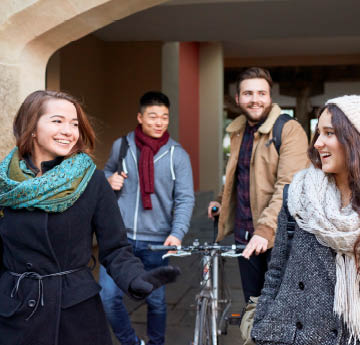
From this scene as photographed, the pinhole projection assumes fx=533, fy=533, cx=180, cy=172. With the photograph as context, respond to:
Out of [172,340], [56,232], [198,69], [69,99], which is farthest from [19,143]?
[198,69]

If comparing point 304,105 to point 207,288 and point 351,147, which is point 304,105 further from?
point 351,147

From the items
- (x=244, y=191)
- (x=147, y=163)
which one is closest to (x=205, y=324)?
(x=244, y=191)

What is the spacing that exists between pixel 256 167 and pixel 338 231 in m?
1.44

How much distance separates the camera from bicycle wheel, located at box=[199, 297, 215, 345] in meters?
3.06

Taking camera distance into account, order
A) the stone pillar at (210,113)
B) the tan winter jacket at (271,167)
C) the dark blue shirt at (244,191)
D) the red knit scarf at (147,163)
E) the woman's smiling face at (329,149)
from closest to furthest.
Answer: the woman's smiling face at (329,149)
the tan winter jacket at (271,167)
the dark blue shirt at (244,191)
the red knit scarf at (147,163)
the stone pillar at (210,113)

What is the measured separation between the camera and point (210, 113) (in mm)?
13789

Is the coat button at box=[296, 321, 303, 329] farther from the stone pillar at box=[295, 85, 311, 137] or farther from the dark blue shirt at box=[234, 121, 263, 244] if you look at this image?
the stone pillar at box=[295, 85, 311, 137]

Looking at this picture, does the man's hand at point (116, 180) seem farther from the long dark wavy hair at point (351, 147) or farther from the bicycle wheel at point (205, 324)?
the long dark wavy hair at point (351, 147)

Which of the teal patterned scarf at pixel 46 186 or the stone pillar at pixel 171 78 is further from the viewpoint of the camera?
the stone pillar at pixel 171 78

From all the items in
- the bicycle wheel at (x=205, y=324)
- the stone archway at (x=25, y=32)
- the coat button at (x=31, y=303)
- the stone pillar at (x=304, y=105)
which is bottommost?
the bicycle wheel at (x=205, y=324)

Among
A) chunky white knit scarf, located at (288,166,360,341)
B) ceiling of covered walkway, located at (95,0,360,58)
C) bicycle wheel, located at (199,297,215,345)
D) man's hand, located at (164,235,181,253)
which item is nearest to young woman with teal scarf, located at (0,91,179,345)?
chunky white knit scarf, located at (288,166,360,341)

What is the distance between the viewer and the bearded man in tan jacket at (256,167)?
3.04 meters

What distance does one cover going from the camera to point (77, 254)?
2.13 metres

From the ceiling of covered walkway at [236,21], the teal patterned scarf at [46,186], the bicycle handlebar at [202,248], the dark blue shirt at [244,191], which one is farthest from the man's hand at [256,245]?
the ceiling of covered walkway at [236,21]
